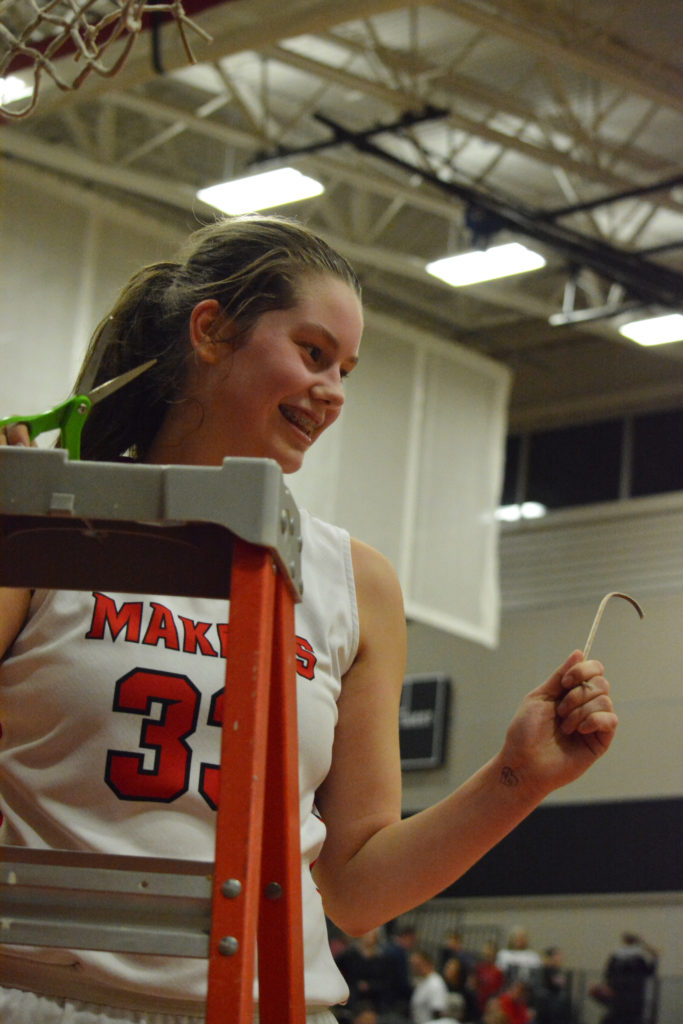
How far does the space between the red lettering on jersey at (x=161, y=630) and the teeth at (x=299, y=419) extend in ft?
0.94

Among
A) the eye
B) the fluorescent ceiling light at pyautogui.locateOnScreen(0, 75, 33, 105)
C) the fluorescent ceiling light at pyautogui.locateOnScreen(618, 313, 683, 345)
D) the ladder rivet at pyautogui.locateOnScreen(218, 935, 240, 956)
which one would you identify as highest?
the fluorescent ceiling light at pyautogui.locateOnScreen(618, 313, 683, 345)

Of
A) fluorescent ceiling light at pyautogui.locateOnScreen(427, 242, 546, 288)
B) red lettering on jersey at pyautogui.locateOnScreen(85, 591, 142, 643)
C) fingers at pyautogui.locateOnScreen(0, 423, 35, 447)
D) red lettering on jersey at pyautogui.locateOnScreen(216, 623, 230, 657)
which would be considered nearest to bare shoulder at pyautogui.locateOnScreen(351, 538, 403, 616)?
red lettering on jersey at pyautogui.locateOnScreen(216, 623, 230, 657)

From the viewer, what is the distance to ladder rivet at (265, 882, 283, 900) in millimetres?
1315

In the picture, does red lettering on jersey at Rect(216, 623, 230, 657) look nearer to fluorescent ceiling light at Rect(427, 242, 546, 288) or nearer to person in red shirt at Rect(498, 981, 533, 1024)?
person in red shirt at Rect(498, 981, 533, 1024)

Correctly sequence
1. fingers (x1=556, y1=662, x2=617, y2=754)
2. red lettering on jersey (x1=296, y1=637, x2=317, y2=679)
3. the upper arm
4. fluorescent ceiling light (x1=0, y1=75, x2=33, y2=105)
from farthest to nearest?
fluorescent ceiling light (x1=0, y1=75, x2=33, y2=105) → the upper arm → red lettering on jersey (x1=296, y1=637, x2=317, y2=679) → fingers (x1=556, y1=662, x2=617, y2=754)

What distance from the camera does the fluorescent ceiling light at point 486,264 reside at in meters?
11.0

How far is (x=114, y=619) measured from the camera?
161cm

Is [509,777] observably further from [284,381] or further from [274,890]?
[284,381]

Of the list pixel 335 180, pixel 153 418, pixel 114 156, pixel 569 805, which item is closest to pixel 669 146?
pixel 335 180

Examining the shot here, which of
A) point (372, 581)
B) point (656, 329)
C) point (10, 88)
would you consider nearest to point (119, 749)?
point (372, 581)

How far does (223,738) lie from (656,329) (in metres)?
11.6

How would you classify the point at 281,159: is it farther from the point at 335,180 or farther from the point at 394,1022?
the point at 394,1022

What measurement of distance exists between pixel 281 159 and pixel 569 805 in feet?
24.6

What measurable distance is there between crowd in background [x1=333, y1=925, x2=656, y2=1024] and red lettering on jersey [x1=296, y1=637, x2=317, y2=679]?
30.0 ft
